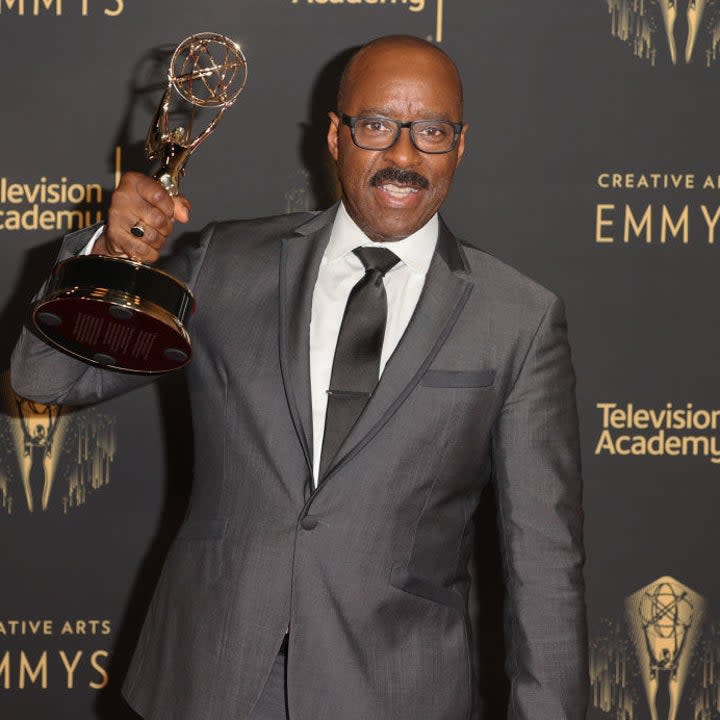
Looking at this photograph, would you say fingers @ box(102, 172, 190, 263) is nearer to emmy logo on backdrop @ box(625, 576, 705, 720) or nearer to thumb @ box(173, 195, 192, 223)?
thumb @ box(173, 195, 192, 223)

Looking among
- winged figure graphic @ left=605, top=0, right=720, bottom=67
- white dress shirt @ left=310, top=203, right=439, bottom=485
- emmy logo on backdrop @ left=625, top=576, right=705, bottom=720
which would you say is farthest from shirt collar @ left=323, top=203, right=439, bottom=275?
emmy logo on backdrop @ left=625, top=576, right=705, bottom=720

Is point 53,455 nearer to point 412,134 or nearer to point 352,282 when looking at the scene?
point 352,282

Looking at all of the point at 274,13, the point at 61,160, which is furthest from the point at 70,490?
the point at 274,13

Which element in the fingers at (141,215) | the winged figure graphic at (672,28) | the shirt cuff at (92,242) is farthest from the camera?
the winged figure graphic at (672,28)

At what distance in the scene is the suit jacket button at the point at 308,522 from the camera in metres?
1.92

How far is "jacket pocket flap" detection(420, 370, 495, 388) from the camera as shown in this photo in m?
2.00

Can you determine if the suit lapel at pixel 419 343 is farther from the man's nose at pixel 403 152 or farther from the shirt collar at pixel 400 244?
the man's nose at pixel 403 152

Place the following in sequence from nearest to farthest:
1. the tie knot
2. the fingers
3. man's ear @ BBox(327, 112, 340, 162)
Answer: the fingers → the tie knot → man's ear @ BBox(327, 112, 340, 162)

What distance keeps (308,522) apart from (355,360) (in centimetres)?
26

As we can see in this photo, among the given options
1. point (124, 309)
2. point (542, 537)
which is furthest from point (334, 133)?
point (542, 537)

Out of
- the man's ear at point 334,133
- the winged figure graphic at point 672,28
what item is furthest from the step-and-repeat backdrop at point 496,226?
the man's ear at point 334,133

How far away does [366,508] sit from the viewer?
1958 millimetres

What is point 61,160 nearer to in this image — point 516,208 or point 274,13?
point 274,13

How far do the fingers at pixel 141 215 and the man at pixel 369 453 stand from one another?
10cm
